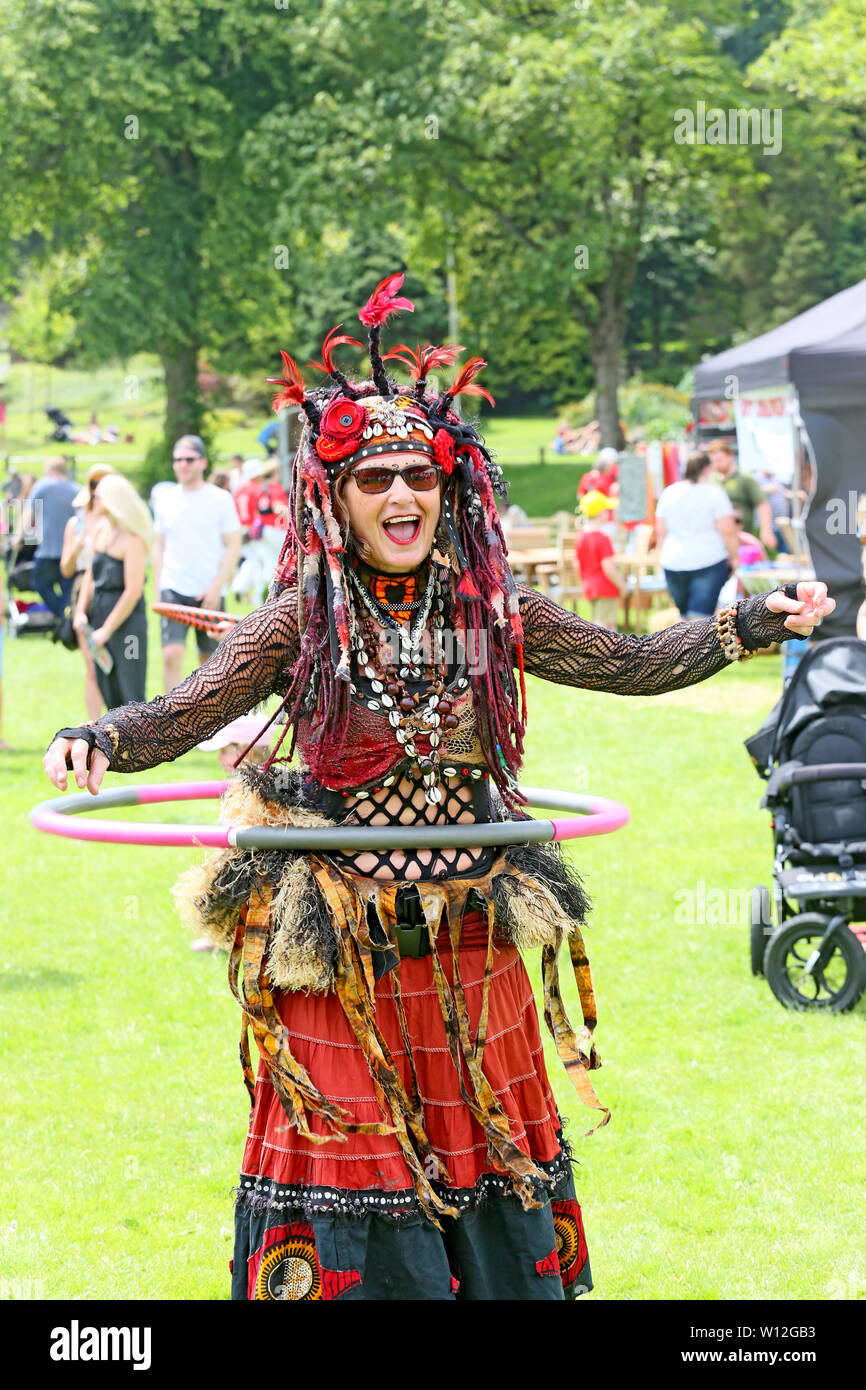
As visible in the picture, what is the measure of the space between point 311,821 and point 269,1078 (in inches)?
22.6

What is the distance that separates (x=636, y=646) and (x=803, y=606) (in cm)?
40

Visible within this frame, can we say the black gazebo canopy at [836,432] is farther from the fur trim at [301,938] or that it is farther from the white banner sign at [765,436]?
the white banner sign at [765,436]

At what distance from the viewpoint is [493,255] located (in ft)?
127

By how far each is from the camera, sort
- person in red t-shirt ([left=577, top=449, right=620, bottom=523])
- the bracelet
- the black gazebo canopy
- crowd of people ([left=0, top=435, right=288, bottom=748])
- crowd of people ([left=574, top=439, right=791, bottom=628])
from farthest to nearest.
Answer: person in red t-shirt ([left=577, top=449, right=620, bottom=523]) → crowd of people ([left=574, top=439, right=791, bottom=628]) → the black gazebo canopy → crowd of people ([left=0, top=435, right=288, bottom=748]) → the bracelet

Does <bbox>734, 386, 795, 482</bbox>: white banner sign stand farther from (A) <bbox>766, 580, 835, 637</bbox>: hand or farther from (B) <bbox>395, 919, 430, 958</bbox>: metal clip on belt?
(B) <bbox>395, 919, 430, 958</bbox>: metal clip on belt

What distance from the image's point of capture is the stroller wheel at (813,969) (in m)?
6.19

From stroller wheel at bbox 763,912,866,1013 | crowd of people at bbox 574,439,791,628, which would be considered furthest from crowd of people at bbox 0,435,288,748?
stroller wheel at bbox 763,912,866,1013

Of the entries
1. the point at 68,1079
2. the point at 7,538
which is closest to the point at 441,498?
the point at 68,1079

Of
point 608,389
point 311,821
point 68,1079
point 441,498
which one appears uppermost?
point 608,389

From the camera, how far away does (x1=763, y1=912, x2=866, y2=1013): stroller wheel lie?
6.19 m

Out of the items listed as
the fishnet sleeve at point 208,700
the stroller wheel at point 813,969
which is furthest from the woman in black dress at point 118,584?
the fishnet sleeve at point 208,700

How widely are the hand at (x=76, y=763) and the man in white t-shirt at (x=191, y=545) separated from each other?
310 inches

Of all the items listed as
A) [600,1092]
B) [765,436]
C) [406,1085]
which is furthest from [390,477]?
[765,436]

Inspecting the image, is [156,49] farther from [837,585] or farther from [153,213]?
[837,585]
